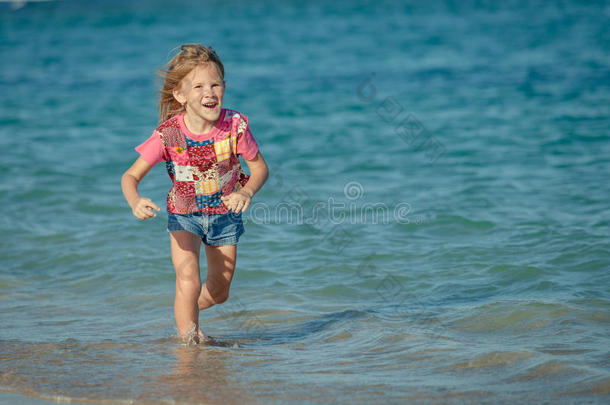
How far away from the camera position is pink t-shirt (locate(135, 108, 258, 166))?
11.9 ft

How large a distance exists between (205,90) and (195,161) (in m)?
0.37

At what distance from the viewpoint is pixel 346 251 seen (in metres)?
5.88

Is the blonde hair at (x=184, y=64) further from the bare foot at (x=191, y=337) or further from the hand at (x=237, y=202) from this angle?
the bare foot at (x=191, y=337)

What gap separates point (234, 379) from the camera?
3.35 meters

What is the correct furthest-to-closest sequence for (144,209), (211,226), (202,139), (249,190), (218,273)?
1. (218,273)
2. (211,226)
3. (202,139)
4. (249,190)
5. (144,209)

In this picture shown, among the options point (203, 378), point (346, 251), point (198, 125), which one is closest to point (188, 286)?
point (203, 378)

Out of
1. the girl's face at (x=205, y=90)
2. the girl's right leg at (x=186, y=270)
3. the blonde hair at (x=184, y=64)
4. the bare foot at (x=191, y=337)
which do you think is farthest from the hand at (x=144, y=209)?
the bare foot at (x=191, y=337)

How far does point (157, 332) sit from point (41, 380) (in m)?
→ 1.01

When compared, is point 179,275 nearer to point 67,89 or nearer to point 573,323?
point 573,323

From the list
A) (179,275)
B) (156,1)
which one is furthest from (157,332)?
(156,1)

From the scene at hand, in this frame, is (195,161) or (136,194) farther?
(195,161)

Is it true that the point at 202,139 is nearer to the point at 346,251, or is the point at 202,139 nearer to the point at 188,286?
the point at 188,286

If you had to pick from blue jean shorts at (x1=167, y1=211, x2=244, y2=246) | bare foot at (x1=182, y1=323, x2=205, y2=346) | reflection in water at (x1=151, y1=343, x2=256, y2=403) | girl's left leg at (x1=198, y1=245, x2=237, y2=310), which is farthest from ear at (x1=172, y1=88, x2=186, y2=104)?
reflection in water at (x1=151, y1=343, x2=256, y2=403)

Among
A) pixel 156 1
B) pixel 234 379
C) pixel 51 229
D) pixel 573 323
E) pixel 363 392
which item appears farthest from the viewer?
pixel 156 1
